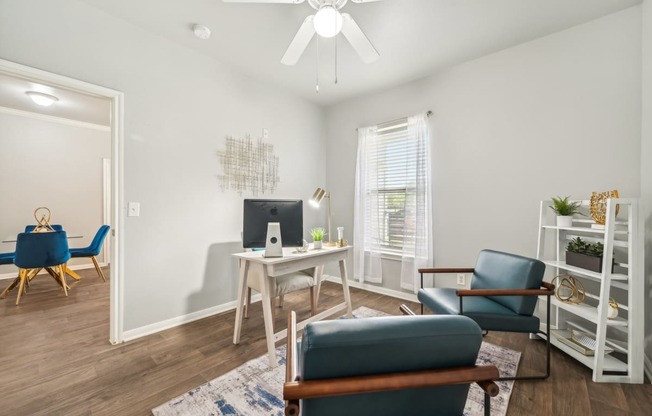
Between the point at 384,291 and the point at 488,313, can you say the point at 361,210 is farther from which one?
the point at 488,313

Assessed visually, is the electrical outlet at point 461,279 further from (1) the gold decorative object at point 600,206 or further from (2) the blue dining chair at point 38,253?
(2) the blue dining chair at point 38,253

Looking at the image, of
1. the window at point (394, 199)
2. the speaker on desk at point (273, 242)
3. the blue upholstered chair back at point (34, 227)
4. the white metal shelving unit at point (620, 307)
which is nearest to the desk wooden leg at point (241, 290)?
the speaker on desk at point (273, 242)

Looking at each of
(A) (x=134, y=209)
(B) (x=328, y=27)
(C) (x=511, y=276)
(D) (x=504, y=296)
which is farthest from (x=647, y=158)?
(A) (x=134, y=209)

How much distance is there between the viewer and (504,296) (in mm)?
1982

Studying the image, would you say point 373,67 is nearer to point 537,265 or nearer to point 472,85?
point 472,85

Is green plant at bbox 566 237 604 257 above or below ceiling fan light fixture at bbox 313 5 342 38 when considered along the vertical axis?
below

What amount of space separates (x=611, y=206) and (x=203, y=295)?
137 inches

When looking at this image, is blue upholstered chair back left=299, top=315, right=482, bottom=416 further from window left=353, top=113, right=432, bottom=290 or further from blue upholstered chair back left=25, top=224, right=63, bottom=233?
blue upholstered chair back left=25, top=224, right=63, bottom=233

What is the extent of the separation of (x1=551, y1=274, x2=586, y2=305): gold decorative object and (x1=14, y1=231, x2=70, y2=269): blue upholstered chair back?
5416mm

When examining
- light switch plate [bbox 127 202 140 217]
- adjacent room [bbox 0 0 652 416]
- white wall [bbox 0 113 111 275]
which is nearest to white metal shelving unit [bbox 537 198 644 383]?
adjacent room [bbox 0 0 652 416]

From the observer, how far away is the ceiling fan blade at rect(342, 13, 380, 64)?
1.64m

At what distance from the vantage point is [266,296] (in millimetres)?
1974

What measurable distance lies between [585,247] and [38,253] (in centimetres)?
560

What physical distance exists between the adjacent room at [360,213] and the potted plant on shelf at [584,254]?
21 mm
